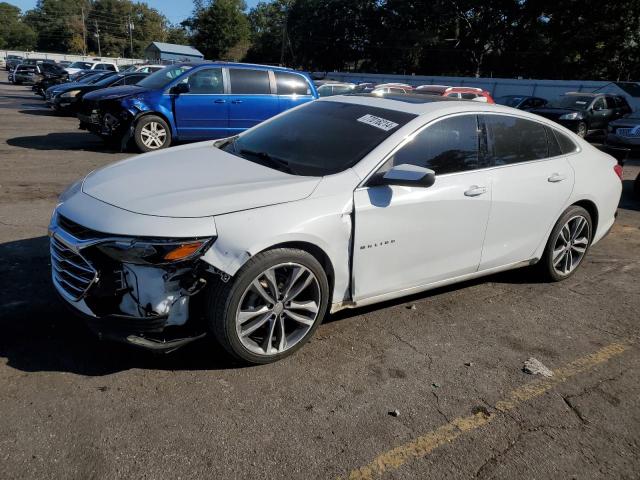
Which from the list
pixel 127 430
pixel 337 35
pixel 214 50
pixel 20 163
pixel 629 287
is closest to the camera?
pixel 127 430

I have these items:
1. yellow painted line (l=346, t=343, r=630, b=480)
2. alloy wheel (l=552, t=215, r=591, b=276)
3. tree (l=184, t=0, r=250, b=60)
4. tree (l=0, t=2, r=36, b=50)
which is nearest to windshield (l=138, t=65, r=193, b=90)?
alloy wheel (l=552, t=215, r=591, b=276)

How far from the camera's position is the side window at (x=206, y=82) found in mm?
10227

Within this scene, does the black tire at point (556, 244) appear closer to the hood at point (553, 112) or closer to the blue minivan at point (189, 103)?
the blue minivan at point (189, 103)

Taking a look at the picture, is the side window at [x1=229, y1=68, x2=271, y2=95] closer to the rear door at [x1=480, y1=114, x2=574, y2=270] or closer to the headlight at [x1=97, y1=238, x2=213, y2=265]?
the rear door at [x1=480, y1=114, x2=574, y2=270]

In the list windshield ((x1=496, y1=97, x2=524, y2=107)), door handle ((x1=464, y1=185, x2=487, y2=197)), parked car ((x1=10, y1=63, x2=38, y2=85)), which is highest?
door handle ((x1=464, y1=185, x2=487, y2=197))

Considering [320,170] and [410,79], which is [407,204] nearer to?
[320,170]

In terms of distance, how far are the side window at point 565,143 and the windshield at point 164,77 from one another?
7811 millimetres

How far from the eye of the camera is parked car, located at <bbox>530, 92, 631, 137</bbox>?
1675 cm

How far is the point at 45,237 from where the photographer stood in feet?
16.8

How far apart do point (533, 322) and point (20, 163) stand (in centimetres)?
842

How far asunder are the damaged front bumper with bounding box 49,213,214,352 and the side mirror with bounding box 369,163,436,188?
1.23m

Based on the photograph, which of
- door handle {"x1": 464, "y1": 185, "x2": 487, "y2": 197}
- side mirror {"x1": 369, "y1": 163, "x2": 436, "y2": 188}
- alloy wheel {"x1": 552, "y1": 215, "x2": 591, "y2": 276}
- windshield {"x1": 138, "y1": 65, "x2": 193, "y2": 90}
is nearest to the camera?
side mirror {"x1": 369, "y1": 163, "x2": 436, "y2": 188}

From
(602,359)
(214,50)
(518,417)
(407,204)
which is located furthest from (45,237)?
(214,50)

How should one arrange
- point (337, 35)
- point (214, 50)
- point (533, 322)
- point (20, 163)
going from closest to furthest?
point (533, 322)
point (20, 163)
point (337, 35)
point (214, 50)
